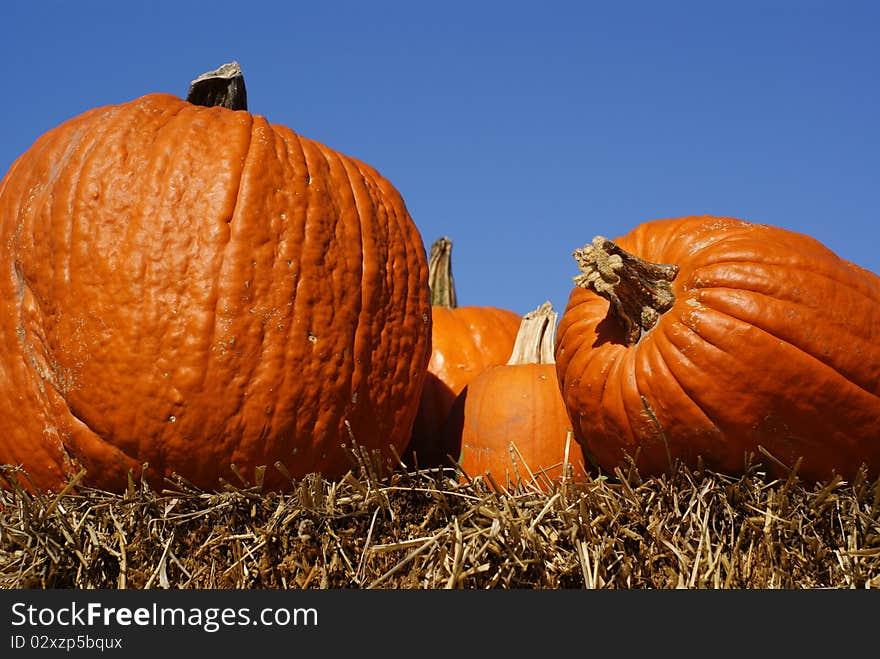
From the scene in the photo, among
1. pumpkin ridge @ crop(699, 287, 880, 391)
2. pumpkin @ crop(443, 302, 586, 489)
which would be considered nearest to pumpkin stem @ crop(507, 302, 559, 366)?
pumpkin @ crop(443, 302, 586, 489)

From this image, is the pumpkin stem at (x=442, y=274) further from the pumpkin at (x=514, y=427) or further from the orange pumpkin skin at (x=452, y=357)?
the pumpkin at (x=514, y=427)

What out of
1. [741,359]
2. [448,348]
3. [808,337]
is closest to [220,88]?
[448,348]

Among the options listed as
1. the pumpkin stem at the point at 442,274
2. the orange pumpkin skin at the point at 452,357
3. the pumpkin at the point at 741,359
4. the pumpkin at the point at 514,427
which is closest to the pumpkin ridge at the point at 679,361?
the pumpkin at the point at 741,359

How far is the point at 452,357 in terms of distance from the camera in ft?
14.6

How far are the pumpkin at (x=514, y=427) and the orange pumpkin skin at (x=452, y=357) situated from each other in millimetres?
176

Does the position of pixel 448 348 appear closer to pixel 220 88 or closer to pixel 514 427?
pixel 514 427

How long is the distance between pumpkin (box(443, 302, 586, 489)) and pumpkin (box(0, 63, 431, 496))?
1.79 ft

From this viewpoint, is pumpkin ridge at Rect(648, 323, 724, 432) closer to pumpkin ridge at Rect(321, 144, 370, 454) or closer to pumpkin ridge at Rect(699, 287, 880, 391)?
pumpkin ridge at Rect(699, 287, 880, 391)

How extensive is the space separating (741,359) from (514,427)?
111 centimetres

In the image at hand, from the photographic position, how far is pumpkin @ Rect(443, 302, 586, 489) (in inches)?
138

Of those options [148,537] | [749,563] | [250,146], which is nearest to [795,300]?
[749,563]

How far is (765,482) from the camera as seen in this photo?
2.80 meters

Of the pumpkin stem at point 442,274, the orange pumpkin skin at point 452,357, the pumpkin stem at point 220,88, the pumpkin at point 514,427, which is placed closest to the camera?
the pumpkin at point 514,427

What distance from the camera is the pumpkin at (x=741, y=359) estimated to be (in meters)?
2.77
